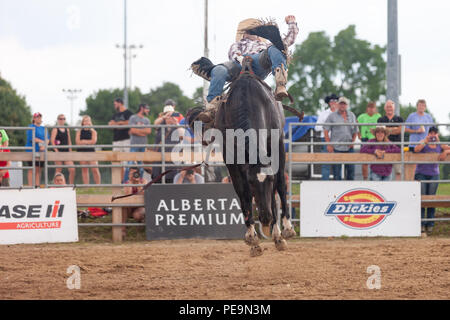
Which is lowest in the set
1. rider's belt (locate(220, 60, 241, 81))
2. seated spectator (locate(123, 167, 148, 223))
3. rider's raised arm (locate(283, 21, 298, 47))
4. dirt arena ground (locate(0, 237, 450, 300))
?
dirt arena ground (locate(0, 237, 450, 300))

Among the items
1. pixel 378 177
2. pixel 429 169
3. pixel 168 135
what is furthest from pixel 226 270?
pixel 429 169

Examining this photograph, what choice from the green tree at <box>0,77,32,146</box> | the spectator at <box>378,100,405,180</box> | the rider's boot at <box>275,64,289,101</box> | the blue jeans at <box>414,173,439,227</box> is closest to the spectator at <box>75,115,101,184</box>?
the spectator at <box>378,100,405,180</box>

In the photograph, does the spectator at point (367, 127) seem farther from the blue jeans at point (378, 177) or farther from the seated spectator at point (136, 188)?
the seated spectator at point (136, 188)

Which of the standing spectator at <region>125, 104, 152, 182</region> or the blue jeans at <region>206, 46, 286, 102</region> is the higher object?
the blue jeans at <region>206, 46, 286, 102</region>

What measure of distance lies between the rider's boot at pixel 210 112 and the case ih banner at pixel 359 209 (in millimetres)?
4923

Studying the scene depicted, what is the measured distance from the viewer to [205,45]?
41.9 feet

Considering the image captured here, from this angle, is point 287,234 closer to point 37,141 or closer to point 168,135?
point 168,135

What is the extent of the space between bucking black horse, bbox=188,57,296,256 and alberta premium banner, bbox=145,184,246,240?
4717 mm

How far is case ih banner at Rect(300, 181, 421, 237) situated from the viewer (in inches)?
464

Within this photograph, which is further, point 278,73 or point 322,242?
point 322,242

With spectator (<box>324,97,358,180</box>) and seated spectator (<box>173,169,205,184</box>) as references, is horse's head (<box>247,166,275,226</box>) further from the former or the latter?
spectator (<box>324,97,358,180</box>)
